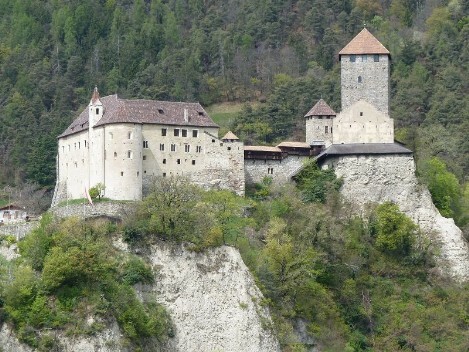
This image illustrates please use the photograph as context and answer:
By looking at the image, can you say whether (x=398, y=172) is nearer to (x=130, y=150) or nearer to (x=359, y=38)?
(x=359, y=38)

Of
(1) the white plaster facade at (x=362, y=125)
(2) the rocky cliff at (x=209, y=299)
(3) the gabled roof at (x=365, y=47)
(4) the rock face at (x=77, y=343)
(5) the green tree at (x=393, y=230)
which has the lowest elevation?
(4) the rock face at (x=77, y=343)

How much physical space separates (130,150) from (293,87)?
32261mm

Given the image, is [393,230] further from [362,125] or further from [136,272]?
[136,272]

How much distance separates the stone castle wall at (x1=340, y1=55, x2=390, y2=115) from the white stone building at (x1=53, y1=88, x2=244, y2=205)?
7.99 meters

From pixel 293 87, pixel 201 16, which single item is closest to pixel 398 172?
pixel 293 87

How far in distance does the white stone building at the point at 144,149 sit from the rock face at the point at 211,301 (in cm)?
566

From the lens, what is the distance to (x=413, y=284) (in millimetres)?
80938

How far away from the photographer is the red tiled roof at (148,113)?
80938 mm

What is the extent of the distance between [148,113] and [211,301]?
13.0 meters

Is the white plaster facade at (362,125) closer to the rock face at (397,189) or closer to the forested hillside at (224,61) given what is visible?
the rock face at (397,189)

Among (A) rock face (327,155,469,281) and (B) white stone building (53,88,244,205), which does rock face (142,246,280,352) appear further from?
(A) rock face (327,155,469,281)

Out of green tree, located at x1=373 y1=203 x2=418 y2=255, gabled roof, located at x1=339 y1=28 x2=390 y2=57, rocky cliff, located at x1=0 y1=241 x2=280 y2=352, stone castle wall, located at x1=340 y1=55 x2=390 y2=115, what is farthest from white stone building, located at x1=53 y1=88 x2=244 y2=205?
gabled roof, located at x1=339 y1=28 x2=390 y2=57

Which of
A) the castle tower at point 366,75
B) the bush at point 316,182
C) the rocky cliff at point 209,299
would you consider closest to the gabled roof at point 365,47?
the castle tower at point 366,75

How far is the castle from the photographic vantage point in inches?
3155
